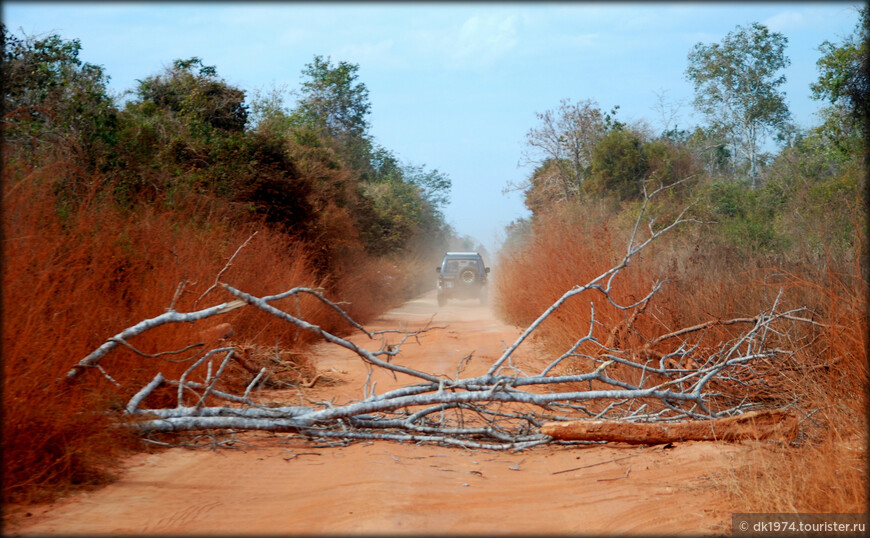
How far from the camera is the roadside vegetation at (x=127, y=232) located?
4.63 meters

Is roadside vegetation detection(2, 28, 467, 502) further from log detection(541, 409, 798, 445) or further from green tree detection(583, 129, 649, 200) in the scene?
green tree detection(583, 129, 649, 200)

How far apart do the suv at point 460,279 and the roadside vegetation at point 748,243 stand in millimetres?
3846

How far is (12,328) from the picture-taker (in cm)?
459

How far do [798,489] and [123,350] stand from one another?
5319 millimetres

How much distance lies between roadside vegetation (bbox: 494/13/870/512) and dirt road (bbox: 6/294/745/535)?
0.50m

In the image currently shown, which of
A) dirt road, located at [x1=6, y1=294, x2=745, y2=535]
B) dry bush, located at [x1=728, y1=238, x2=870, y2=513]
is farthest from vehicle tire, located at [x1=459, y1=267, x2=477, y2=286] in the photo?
dirt road, located at [x1=6, y1=294, x2=745, y2=535]

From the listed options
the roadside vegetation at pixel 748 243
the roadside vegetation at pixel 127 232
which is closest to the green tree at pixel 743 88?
the roadside vegetation at pixel 748 243

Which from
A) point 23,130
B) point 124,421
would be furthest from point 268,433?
point 23,130

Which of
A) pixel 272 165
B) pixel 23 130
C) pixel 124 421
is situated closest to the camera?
pixel 124 421

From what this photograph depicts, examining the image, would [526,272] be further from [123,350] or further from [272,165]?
[123,350]

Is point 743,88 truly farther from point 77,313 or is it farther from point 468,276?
point 77,313

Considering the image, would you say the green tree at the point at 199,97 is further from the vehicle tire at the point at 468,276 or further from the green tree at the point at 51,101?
the vehicle tire at the point at 468,276

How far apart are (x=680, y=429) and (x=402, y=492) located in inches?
Result: 101

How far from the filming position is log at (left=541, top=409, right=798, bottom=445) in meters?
5.54
